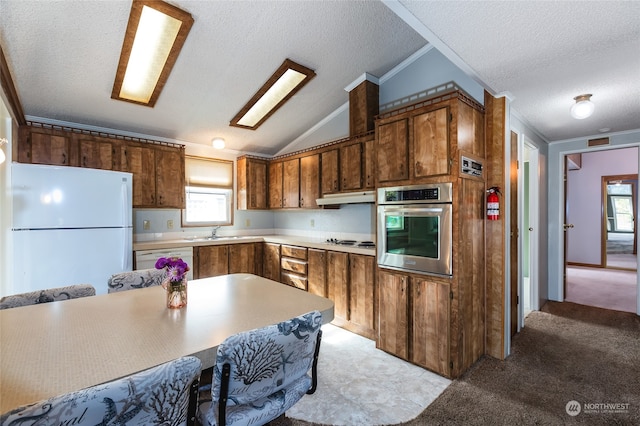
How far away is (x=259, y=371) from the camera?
1072mm

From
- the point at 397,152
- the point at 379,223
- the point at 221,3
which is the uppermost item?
the point at 221,3

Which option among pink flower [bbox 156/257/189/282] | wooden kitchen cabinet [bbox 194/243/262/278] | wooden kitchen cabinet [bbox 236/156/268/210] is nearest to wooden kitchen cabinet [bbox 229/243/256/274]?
wooden kitchen cabinet [bbox 194/243/262/278]

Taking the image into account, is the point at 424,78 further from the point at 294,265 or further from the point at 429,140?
the point at 294,265

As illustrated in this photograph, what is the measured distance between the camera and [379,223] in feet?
9.40

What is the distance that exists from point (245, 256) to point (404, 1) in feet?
12.1

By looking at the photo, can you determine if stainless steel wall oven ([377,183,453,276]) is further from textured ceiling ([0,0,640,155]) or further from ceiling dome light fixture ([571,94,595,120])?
ceiling dome light fixture ([571,94,595,120])

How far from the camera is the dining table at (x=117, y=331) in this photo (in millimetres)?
881

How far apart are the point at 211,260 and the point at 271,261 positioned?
86 centimetres

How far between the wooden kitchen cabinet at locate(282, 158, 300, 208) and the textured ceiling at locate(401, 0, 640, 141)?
2.67m

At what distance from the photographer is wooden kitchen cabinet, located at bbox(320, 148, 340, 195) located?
3848 millimetres

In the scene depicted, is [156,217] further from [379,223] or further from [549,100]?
[549,100]

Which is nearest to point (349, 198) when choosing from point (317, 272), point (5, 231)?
point (317, 272)

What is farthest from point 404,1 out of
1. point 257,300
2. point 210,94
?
point 210,94

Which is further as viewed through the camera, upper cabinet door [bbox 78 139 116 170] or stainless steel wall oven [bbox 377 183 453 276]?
upper cabinet door [bbox 78 139 116 170]
